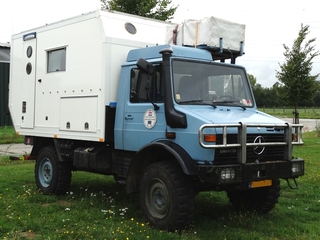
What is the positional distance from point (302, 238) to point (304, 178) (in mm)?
4646

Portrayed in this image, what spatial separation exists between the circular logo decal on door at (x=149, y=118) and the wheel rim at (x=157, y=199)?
2.87 ft

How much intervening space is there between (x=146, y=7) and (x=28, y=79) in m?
7.07

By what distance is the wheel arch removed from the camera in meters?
Answer: 6.05

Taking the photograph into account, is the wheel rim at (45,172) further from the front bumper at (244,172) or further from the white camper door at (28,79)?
the front bumper at (244,172)

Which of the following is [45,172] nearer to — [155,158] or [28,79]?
[28,79]

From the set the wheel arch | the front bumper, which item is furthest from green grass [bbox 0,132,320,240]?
the front bumper

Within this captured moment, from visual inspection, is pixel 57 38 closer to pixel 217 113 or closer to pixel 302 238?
pixel 217 113

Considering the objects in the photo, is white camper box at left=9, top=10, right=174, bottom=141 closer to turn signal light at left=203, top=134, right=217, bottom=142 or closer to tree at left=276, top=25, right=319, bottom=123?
turn signal light at left=203, top=134, right=217, bottom=142

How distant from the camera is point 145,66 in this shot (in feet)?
21.5

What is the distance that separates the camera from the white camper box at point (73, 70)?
7.61 m

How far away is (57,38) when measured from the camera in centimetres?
881

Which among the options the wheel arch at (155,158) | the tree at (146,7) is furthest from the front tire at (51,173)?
the tree at (146,7)

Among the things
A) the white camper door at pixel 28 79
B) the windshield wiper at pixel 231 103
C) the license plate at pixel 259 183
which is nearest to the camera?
the license plate at pixel 259 183

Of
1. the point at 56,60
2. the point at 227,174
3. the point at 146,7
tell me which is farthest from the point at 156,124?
the point at 146,7
